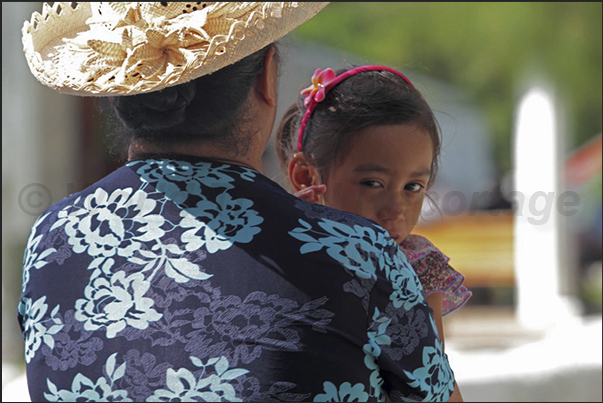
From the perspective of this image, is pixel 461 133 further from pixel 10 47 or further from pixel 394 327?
pixel 394 327

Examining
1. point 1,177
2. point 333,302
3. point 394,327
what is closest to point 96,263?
point 333,302

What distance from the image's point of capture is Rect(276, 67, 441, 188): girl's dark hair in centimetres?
216

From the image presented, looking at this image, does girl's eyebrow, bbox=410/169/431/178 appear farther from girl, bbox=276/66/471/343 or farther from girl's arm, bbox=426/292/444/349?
girl's arm, bbox=426/292/444/349

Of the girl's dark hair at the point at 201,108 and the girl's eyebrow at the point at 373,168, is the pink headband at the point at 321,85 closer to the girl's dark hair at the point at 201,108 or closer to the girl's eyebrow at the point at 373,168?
the girl's eyebrow at the point at 373,168

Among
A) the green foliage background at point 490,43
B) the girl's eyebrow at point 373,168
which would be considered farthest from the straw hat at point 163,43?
the green foliage background at point 490,43

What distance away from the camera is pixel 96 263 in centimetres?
138

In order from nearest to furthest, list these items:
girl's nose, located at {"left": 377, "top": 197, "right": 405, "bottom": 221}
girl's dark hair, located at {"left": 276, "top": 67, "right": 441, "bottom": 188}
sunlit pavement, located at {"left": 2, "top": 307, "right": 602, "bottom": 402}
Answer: girl's nose, located at {"left": 377, "top": 197, "right": 405, "bottom": 221}, girl's dark hair, located at {"left": 276, "top": 67, "right": 441, "bottom": 188}, sunlit pavement, located at {"left": 2, "top": 307, "right": 602, "bottom": 402}

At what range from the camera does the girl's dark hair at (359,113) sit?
2.16 meters

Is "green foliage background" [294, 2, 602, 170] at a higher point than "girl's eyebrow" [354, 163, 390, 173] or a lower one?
higher

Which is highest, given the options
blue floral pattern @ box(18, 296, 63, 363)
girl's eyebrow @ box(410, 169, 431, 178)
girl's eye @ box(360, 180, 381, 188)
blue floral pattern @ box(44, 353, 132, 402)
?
girl's eyebrow @ box(410, 169, 431, 178)

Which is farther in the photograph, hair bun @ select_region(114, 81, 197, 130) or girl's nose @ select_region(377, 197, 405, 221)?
girl's nose @ select_region(377, 197, 405, 221)

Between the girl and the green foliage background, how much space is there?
20.2 ft

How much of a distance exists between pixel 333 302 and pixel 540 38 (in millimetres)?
7888

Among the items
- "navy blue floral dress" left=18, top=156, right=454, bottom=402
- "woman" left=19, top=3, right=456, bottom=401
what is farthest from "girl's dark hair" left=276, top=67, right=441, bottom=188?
"navy blue floral dress" left=18, top=156, right=454, bottom=402
